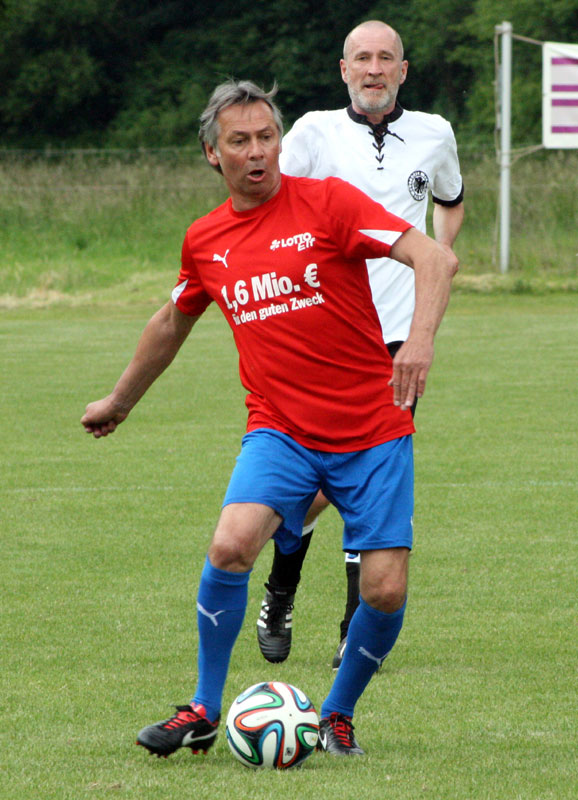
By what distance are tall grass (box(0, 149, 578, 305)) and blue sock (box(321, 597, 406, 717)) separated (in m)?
20.0

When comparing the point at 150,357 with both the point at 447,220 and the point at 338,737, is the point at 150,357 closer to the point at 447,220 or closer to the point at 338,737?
the point at 338,737

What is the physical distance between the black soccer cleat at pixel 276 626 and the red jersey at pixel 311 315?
1226mm

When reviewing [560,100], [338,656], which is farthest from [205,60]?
[338,656]

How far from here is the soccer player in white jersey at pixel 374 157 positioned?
5.18m

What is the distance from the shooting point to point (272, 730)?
3916mm

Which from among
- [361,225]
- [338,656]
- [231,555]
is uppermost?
[361,225]

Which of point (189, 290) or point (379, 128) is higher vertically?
point (379, 128)

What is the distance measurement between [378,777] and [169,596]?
2.37 m

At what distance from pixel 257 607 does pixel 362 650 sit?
1869mm

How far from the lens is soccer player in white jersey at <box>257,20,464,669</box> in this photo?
5.18 meters

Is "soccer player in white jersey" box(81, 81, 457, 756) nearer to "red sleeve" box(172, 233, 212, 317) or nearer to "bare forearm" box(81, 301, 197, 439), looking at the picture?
"red sleeve" box(172, 233, 212, 317)

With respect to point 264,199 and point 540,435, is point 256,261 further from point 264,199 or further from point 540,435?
point 540,435

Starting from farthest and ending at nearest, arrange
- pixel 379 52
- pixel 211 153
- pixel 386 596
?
pixel 379 52
pixel 211 153
pixel 386 596

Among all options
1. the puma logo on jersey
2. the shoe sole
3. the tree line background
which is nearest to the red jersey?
the puma logo on jersey
